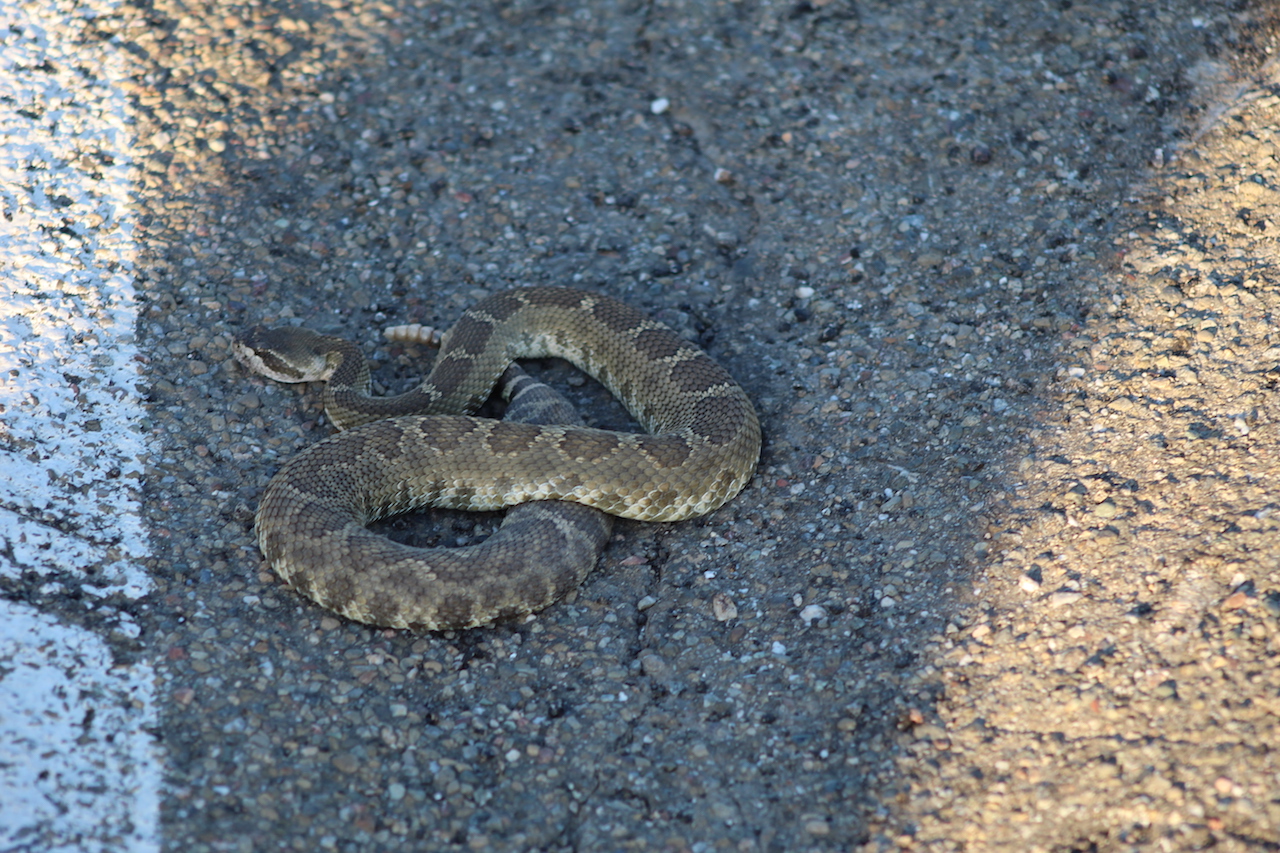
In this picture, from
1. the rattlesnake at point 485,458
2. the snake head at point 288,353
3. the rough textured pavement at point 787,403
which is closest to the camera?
the rough textured pavement at point 787,403

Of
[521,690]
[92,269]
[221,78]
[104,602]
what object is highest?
[221,78]

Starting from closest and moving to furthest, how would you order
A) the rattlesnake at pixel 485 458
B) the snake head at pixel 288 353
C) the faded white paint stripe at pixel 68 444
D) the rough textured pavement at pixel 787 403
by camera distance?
the faded white paint stripe at pixel 68 444, the rough textured pavement at pixel 787 403, the rattlesnake at pixel 485 458, the snake head at pixel 288 353

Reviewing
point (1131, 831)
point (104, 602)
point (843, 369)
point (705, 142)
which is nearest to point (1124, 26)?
point (705, 142)

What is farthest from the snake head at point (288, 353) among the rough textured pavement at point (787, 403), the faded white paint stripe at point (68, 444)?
the faded white paint stripe at point (68, 444)

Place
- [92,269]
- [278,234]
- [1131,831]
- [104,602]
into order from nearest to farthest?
[1131,831] < [104,602] < [92,269] < [278,234]

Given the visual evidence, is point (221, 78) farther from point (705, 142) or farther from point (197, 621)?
point (197, 621)

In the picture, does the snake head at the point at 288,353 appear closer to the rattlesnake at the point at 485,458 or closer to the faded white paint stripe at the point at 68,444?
the rattlesnake at the point at 485,458

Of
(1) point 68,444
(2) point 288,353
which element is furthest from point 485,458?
(1) point 68,444

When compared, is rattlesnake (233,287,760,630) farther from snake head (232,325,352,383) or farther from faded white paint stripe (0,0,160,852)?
faded white paint stripe (0,0,160,852)

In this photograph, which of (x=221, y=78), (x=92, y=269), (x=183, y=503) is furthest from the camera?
(x=221, y=78)
